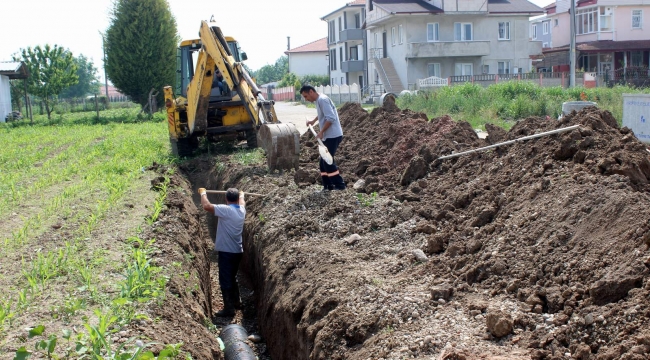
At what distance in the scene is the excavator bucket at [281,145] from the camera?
1223 cm

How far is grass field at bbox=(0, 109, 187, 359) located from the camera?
200 inches

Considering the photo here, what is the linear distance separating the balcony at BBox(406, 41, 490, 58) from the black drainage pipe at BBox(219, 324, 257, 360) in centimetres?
3885

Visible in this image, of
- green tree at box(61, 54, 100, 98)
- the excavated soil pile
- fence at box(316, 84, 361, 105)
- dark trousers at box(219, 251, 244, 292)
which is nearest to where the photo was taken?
the excavated soil pile

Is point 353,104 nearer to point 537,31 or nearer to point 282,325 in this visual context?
point 282,325

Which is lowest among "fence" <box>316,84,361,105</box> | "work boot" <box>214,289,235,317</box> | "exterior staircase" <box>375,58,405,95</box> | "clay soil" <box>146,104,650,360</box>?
"work boot" <box>214,289,235,317</box>

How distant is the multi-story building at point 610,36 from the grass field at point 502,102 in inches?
852

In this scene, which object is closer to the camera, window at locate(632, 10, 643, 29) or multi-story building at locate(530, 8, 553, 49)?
window at locate(632, 10, 643, 29)

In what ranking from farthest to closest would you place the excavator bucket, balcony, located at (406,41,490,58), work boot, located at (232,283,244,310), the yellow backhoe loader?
1. balcony, located at (406,41,490,58)
2. the yellow backhoe loader
3. the excavator bucket
4. work boot, located at (232,283,244,310)

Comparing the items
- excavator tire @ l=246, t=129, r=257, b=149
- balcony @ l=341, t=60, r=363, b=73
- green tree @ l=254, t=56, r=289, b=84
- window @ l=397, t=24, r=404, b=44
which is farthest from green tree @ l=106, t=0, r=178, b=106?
green tree @ l=254, t=56, r=289, b=84

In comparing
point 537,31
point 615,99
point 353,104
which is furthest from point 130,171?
point 537,31

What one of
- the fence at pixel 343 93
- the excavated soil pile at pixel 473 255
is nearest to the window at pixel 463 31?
the fence at pixel 343 93

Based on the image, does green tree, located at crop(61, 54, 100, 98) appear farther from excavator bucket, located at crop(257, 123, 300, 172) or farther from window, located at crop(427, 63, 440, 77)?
excavator bucket, located at crop(257, 123, 300, 172)

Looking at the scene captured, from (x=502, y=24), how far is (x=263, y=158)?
3739 centimetres

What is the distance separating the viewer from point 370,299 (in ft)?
20.3
